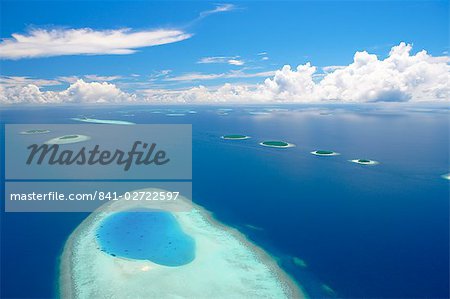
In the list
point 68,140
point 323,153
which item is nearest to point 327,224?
point 323,153

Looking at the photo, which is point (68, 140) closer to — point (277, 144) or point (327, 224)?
point (277, 144)

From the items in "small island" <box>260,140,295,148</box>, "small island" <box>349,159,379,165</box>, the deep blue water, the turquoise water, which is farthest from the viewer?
"small island" <box>260,140,295,148</box>

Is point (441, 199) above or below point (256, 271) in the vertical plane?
above

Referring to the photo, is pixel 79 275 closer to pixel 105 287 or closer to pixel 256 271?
pixel 105 287

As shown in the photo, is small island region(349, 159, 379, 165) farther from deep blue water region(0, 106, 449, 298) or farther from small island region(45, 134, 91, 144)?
small island region(45, 134, 91, 144)

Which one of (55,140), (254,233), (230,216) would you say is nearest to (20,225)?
(230,216)

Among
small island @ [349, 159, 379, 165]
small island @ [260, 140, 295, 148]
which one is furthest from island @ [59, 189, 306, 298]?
small island @ [260, 140, 295, 148]

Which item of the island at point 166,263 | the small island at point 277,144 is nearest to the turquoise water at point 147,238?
the island at point 166,263

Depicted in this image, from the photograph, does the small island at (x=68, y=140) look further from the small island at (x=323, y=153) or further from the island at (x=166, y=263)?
the small island at (x=323, y=153)
